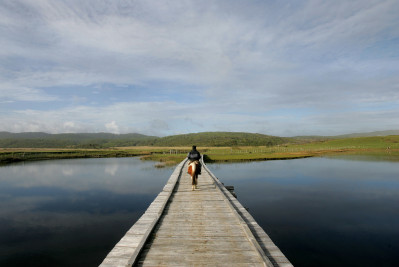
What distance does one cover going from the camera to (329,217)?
566 inches

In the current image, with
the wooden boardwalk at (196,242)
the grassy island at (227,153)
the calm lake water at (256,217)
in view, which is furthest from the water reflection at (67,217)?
the grassy island at (227,153)

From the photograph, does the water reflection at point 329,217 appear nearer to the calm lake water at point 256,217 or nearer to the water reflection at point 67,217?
the calm lake water at point 256,217

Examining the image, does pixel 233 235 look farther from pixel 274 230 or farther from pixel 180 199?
pixel 274 230

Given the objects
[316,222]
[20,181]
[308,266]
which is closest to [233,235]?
[308,266]

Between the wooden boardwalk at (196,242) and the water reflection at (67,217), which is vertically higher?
the wooden boardwalk at (196,242)

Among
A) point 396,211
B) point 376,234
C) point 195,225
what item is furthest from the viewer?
point 396,211

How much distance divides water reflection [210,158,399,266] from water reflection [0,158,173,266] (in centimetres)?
844

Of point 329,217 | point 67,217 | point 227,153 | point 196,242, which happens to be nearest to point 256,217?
point 329,217

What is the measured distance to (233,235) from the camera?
23.9 ft

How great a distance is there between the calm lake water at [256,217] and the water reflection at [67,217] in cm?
5

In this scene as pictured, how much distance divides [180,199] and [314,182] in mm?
17993

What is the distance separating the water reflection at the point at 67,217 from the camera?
10406mm

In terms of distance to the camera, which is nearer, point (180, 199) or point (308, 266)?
point (308, 266)

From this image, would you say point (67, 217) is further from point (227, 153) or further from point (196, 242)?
point (227, 153)
